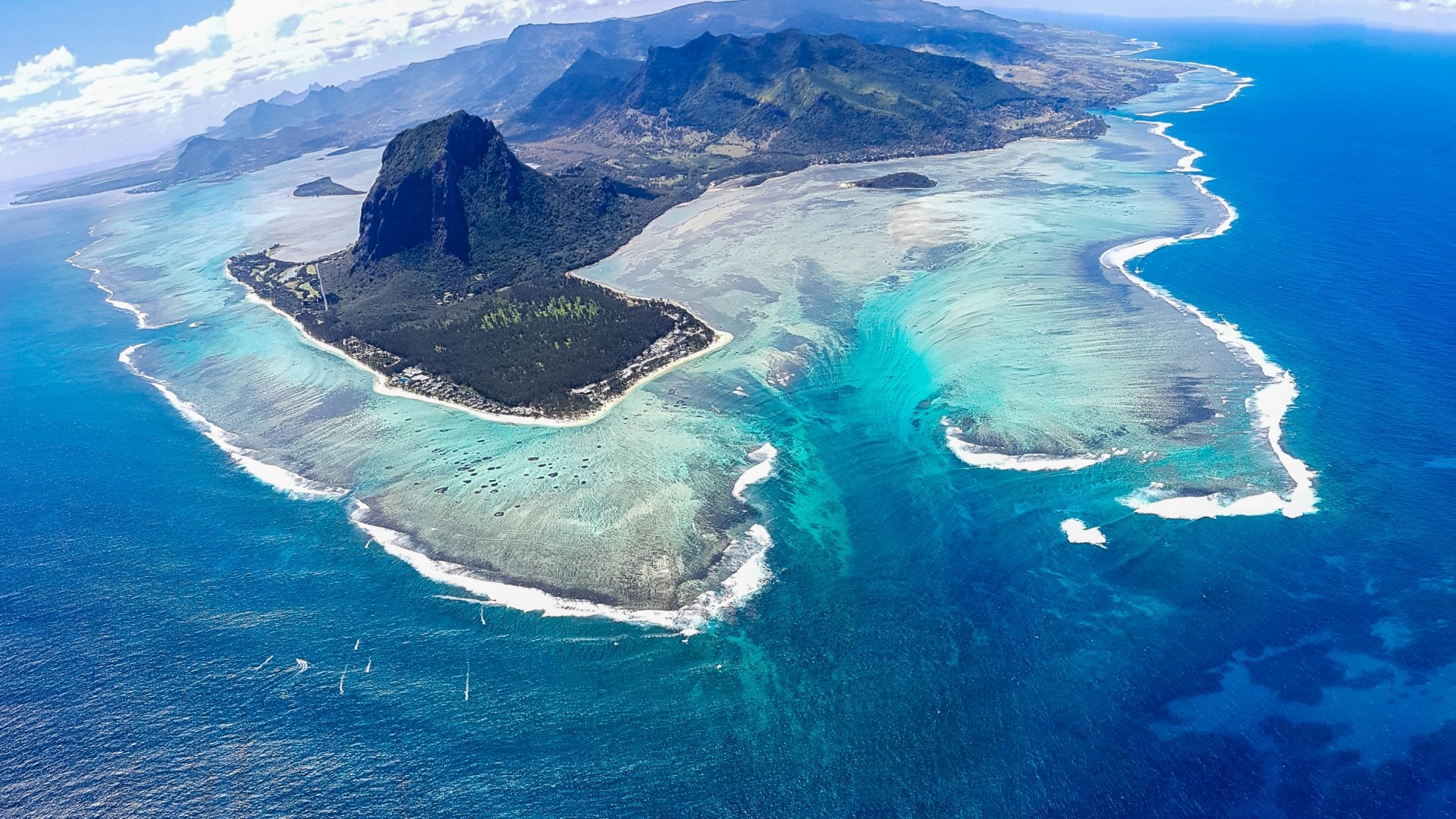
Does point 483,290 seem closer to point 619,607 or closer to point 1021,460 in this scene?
point 619,607

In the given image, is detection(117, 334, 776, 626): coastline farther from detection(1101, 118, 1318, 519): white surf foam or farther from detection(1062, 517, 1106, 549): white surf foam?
detection(1101, 118, 1318, 519): white surf foam

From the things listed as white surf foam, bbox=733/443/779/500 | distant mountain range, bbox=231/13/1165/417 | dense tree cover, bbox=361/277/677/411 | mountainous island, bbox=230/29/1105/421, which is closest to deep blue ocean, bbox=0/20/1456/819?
white surf foam, bbox=733/443/779/500

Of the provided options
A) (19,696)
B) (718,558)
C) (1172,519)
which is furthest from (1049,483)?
(19,696)

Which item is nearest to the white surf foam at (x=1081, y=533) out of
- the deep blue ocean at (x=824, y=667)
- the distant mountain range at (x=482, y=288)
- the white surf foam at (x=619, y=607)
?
the deep blue ocean at (x=824, y=667)

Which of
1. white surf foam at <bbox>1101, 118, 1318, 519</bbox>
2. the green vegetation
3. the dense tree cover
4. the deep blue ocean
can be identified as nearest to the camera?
the deep blue ocean

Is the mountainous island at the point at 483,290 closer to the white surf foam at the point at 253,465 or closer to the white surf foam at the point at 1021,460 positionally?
the white surf foam at the point at 253,465

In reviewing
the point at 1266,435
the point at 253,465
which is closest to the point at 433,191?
the point at 253,465
